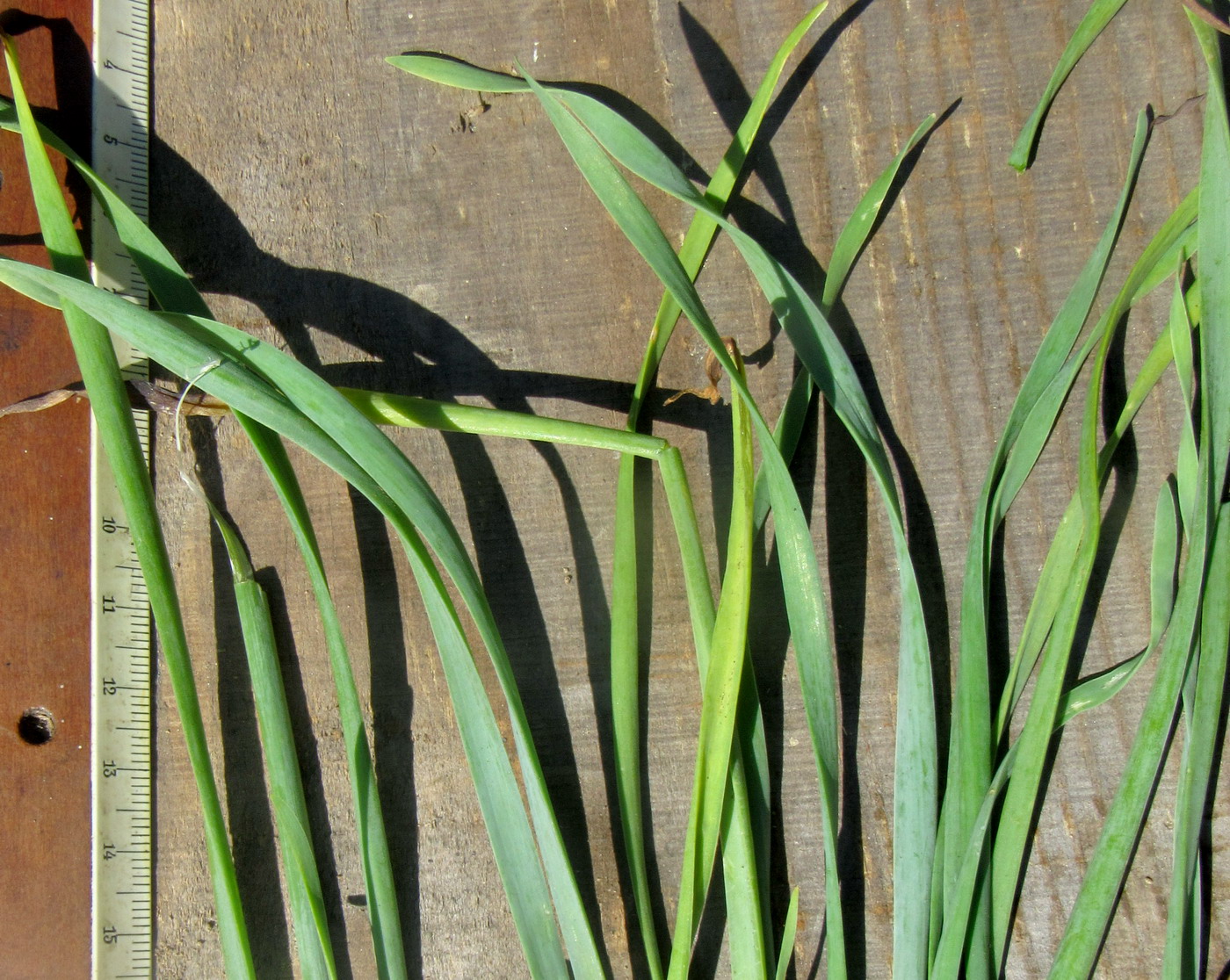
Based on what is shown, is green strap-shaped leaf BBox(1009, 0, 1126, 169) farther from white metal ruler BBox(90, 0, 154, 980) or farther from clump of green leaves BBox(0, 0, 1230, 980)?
white metal ruler BBox(90, 0, 154, 980)

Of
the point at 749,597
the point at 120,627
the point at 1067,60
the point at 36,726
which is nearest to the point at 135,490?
the point at 120,627

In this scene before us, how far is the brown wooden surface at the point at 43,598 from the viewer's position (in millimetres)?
846

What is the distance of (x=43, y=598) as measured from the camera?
34.0 inches

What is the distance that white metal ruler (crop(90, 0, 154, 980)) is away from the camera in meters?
0.85

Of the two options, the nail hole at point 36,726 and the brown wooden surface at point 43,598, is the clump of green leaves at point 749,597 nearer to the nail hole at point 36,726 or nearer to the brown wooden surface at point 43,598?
the brown wooden surface at point 43,598

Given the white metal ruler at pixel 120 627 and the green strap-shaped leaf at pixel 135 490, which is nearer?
the green strap-shaped leaf at pixel 135 490

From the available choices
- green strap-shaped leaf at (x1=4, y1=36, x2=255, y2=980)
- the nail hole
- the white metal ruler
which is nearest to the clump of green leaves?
green strap-shaped leaf at (x1=4, y1=36, x2=255, y2=980)

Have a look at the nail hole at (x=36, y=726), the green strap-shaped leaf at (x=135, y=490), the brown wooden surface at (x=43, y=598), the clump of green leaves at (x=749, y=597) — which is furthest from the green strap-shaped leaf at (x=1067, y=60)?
the nail hole at (x=36, y=726)

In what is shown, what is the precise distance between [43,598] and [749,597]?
74 cm

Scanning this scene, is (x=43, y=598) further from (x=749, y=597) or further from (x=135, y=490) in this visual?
(x=749, y=597)

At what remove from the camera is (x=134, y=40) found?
0.88 m

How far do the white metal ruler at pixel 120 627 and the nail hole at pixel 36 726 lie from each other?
0.17 ft

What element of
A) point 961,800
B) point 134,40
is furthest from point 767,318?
point 134,40

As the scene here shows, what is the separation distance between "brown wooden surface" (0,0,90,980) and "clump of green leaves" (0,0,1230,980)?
0.15 metres
